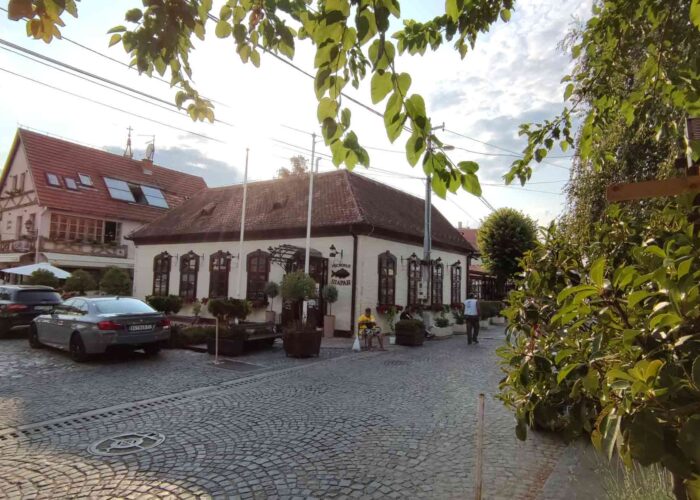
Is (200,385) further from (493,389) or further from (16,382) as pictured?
(493,389)

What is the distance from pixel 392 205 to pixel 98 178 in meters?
21.5

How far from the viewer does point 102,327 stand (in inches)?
403

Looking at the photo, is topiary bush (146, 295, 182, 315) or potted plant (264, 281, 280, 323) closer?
potted plant (264, 281, 280, 323)

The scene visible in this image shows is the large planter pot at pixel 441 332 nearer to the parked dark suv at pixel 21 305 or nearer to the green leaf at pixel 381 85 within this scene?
the parked dark suv at pixel 21 305

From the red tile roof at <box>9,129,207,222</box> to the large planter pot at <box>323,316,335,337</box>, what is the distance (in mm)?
→ 19287

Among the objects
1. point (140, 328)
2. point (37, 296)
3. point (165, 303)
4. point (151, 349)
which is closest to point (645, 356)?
point (140, 328)

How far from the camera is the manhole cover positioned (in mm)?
4984

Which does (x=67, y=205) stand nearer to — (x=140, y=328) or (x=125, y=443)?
(x=140, y=328)

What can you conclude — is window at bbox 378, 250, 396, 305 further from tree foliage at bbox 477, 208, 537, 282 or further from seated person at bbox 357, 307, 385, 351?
tree foliage at bbox 477, 208, 537, 282

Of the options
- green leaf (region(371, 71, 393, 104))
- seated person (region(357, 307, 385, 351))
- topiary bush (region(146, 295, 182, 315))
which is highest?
green leaf (region(371, 71, 393, 104))

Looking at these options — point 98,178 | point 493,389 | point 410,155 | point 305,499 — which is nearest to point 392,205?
point 493,389

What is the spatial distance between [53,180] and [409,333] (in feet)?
82.3

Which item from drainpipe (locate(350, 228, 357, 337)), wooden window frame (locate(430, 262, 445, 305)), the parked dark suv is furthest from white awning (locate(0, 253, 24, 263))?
wooden window frame (locate(430, 262, 445, 305))

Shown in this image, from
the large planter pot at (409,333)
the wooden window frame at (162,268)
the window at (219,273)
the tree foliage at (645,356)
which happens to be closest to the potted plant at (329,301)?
the large planter pot at (409,333)
